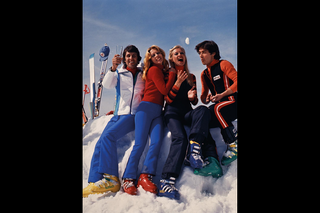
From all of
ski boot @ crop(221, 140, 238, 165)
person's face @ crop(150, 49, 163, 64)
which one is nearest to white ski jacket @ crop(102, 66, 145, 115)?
person's face @ crop(150, 49, 163, 64)

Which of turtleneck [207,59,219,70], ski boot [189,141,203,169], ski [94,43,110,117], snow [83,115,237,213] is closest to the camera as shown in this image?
snow [83,115,237,213]

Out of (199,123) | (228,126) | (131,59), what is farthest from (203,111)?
(131,59)

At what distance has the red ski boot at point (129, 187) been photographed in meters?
1.67

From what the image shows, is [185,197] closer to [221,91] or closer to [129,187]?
[129,187]

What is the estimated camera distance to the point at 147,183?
1674mm

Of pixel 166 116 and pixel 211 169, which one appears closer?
pixel 211 169

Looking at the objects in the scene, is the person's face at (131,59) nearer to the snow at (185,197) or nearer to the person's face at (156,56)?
the person's face at (156,56)

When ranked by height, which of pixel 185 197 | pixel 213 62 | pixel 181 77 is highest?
pixel 213 62

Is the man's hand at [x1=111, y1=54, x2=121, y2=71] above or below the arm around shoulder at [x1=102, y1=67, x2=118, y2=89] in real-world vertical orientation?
above

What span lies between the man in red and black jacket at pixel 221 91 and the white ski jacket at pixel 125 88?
2.49 ft

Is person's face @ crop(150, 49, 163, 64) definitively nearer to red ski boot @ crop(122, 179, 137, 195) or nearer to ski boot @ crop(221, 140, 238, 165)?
ski boot @ crop(221, 140, 238, 165)

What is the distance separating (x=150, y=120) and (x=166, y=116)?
0.18m

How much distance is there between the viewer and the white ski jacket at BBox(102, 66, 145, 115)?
7.16 ft
